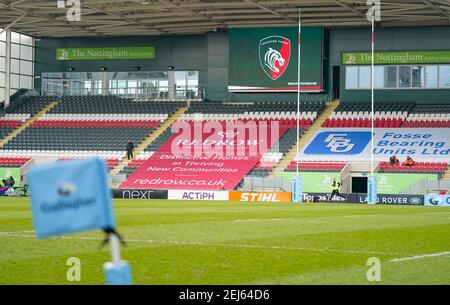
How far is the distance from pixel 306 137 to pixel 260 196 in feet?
36.2

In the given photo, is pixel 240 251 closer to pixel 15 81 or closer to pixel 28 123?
pixel 28 123

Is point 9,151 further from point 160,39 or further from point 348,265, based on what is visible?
point 348,265

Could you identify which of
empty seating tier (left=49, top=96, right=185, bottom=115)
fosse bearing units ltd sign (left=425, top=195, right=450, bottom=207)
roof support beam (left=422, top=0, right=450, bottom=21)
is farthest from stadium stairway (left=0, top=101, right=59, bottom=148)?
fosse bearing units ltd sign (left=425, top=195, right=450, bottom=207)

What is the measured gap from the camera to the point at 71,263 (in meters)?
12.9

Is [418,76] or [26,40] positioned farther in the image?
[26,40]

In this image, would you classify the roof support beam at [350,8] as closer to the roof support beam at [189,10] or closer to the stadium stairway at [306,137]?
the stadium stairway at [306,137]

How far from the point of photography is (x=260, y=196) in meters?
43.7

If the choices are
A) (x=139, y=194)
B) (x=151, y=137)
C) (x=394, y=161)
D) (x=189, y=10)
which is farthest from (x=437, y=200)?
(x=151, y=137)

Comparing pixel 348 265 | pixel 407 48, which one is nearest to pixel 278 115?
pixel 407 48

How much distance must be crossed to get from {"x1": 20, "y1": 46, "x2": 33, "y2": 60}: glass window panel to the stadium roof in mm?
3570

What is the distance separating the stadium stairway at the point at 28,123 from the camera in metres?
59.2

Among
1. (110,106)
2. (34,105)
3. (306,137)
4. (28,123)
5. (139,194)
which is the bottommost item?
(139,194)

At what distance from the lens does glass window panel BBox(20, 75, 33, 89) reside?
64619 mm
